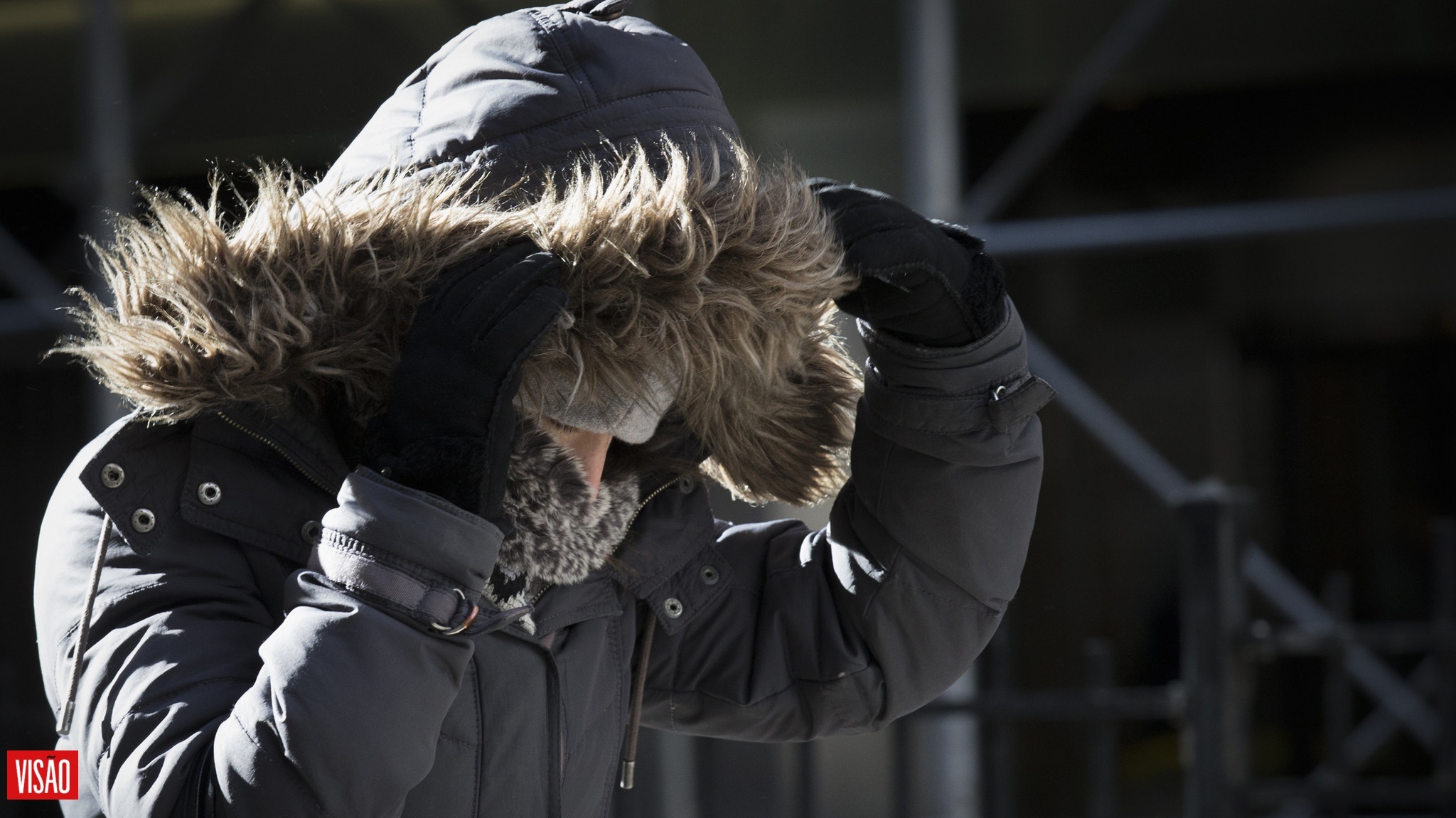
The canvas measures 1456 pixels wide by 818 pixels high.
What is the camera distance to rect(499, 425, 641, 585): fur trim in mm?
896

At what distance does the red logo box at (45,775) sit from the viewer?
1.01 metres

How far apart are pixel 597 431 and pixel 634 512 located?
3.5 inches

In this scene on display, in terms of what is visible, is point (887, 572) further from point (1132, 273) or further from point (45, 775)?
point (1132, 273)

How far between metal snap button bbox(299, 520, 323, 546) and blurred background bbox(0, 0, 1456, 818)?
7.21ft

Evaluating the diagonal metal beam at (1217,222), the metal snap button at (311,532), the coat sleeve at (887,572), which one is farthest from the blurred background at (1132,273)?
the metal snap button at (311,532)

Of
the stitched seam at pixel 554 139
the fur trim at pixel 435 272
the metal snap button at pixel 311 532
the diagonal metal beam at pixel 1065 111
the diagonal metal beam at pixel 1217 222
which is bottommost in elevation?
the metal snap button at pixel 311 532

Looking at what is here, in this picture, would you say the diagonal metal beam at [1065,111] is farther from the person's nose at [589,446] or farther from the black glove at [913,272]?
the person's nose at [589,446]

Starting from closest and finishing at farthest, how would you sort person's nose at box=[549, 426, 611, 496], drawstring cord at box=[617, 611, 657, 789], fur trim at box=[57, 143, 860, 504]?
fur trim at box=[57, 143, 860, 504] < person's nose at box=[549, 426, 611, 496] < drawstring cord at box=[617, 611, 657, 789]

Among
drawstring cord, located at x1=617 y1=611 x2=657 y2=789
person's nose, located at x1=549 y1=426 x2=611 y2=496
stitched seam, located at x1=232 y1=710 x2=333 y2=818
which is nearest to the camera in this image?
stitched seam, located at x1=232 y1=710 x2=333 y2=818

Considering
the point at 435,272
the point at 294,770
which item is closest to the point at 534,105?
the point at 435,272

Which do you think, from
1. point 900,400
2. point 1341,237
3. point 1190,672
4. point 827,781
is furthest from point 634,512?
point 1341,237

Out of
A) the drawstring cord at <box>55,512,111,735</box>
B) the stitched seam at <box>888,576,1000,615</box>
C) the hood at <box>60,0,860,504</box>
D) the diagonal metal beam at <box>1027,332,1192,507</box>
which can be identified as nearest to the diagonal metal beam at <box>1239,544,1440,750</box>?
the diagonal metal beam at <box>1027,332,1192,507</box>

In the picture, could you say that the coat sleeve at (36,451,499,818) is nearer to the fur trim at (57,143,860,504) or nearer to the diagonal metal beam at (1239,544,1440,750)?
the fur trim at (57,143,860,504)

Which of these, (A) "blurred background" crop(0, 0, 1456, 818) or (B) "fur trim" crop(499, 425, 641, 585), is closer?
(B) "fur trim" crop(499, 425, 641, 585)
